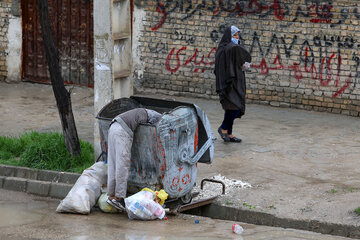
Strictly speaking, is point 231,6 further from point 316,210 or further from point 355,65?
point 316,210

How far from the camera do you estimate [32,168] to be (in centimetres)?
1021

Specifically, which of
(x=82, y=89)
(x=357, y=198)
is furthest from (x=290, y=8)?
(x=357, y=198)

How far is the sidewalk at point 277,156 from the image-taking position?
28.3 feet

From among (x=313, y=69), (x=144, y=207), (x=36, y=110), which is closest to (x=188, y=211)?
(x=144, y=207)

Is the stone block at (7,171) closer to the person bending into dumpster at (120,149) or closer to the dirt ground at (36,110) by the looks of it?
the dirt ground at (36,110)

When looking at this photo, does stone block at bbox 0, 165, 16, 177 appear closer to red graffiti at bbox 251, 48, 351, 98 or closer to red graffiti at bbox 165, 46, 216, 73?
red graffiti at bbox 165, 46, 216, 73

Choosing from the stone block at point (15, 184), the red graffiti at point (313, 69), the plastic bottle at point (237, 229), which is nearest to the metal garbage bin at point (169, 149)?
the plastic bottle at point (237, 229)

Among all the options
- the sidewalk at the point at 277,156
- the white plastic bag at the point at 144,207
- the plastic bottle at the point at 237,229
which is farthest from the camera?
the sidewalk at the point at 277,156

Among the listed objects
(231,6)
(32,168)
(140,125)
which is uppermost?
(231,6)

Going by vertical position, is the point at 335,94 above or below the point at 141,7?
below

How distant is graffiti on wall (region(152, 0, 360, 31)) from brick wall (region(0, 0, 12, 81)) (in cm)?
353

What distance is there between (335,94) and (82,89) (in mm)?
5306

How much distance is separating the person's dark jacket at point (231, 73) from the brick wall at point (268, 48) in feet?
8.55

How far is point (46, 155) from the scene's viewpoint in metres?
10.3
